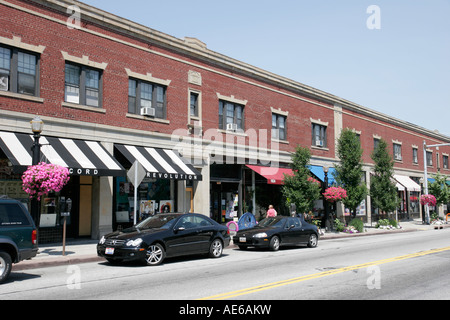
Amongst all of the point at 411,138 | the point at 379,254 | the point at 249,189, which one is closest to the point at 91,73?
the point at 249,189

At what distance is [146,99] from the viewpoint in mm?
20078

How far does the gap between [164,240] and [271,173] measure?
13.9m

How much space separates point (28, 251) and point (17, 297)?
6.97ft

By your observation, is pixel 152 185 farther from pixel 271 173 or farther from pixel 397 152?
pixel 397 152

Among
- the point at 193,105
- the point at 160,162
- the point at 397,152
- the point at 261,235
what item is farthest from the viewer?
the point at 397,152

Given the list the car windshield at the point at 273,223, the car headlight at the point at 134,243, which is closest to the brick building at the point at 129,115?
the car windshield at the point at 273,223

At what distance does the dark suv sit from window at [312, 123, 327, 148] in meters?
23.4

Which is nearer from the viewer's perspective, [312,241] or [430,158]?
[312,241]

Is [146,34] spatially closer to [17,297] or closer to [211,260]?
[211,260]

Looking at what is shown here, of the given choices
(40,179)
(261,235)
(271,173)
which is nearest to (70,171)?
(40,179)

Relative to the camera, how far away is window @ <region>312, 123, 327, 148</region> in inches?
1204

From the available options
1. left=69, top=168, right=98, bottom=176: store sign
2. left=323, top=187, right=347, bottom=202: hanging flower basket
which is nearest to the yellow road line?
left=69, top=168, right=98, bottom=176: store sign

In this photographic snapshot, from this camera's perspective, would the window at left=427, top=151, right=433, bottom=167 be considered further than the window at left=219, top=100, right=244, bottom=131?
Yes

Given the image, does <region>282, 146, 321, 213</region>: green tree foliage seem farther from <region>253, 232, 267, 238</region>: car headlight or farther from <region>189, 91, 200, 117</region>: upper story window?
<region>253, 232, 267, 238</region>: car headlight
